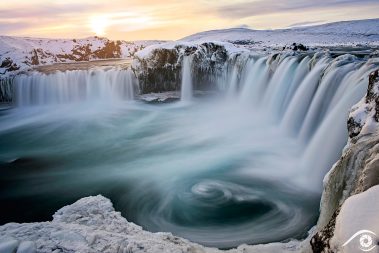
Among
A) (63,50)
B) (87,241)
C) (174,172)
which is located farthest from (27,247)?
(63,50)

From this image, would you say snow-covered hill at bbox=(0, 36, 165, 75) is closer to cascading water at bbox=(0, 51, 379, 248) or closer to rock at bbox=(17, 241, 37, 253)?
cascading water at bbox=(0, 51, 379, 248)

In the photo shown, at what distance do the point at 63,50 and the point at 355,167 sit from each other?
78.7 meters

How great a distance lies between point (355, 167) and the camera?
14.3 ft

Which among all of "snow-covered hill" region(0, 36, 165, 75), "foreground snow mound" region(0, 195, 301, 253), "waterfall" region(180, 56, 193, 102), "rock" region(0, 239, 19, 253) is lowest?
"foreground snow mound" region(0, 195, 301, 253)

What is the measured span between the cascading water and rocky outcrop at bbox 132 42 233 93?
125cm

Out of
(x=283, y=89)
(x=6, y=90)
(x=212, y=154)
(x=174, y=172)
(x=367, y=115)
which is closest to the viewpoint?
(x=367, y=115)

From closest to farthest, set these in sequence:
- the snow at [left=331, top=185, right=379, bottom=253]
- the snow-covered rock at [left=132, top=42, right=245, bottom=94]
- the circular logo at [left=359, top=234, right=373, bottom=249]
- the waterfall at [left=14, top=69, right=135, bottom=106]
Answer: the circular logo at [left=359, top=234, right=373, bottom=249]
the snow at [left=331, top=185, right=379, bottom=253]
the snow-covered rock at [left=132, top=42, right=245, bottom=94]
the waterfall at [left=14, top=69, right=135, bottom=106]

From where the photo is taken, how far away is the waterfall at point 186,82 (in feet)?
75.2

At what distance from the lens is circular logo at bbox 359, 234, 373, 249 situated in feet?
8.32

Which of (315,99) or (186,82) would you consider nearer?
(315,99)

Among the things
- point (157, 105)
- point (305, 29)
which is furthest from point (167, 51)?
point (305, 29)

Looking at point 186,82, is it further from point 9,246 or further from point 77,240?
point 9,246

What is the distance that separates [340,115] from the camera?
32.4ft

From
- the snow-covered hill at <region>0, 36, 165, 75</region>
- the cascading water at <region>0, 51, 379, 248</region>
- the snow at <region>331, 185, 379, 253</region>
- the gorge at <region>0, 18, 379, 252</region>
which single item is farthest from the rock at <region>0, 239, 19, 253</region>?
the snow-covered hill at <region>0, 36, 165, 75</region>
